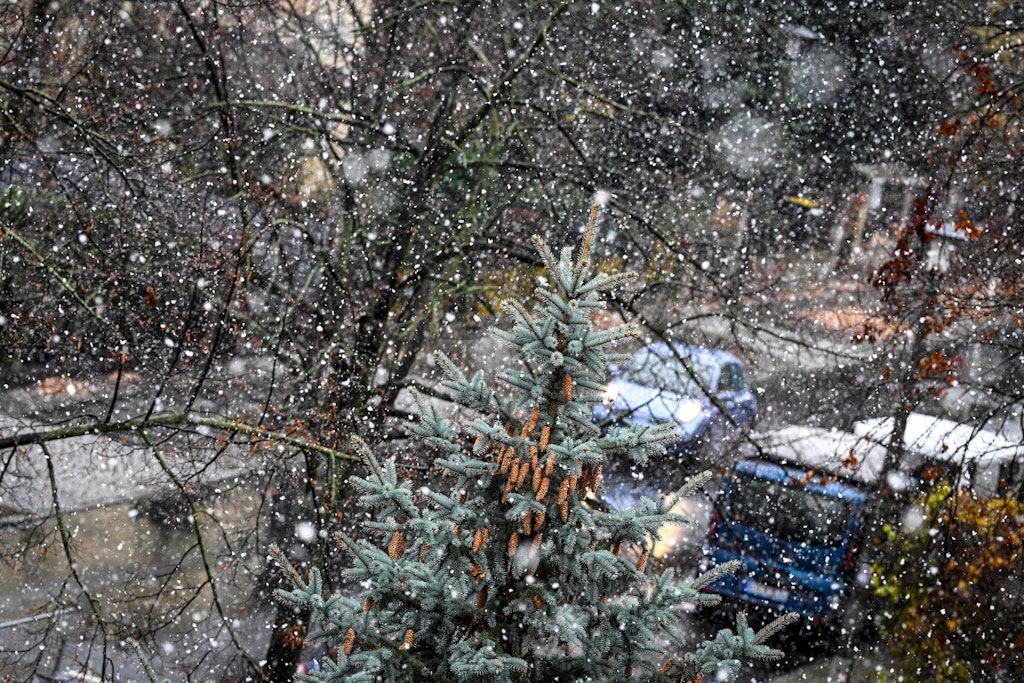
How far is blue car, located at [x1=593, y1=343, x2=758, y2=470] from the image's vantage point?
438 inches

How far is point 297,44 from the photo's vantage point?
11305mm

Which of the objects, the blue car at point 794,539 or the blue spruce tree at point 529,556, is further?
the blue car at point 794,539

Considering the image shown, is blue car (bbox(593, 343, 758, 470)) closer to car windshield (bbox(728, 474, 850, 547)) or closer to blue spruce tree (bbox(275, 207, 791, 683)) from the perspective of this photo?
car windshield (bbox(728, 474, 850, 547))

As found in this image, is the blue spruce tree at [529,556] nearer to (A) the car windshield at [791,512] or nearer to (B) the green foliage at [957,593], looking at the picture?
(B) the green foliage at [957,593]

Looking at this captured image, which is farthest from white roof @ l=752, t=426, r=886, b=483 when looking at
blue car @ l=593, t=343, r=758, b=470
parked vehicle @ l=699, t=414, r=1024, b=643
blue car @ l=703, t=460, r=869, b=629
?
blue car @ l=593, t=343, r=758, b=470

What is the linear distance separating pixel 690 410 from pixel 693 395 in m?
1.92

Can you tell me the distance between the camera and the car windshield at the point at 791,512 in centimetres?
1095

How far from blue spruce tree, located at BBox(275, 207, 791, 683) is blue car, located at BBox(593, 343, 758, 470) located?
6322mm

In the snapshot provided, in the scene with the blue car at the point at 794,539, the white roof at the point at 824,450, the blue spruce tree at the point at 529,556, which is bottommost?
the blue spruce tree at the point at 529,556

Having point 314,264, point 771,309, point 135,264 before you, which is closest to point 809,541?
point 771,309

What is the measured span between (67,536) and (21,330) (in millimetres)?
2071

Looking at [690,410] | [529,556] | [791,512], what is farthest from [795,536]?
[529,556]

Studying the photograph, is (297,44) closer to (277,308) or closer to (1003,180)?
(277,308)

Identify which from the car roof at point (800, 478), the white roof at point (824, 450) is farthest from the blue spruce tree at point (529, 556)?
the white roof at point (824, 450)
